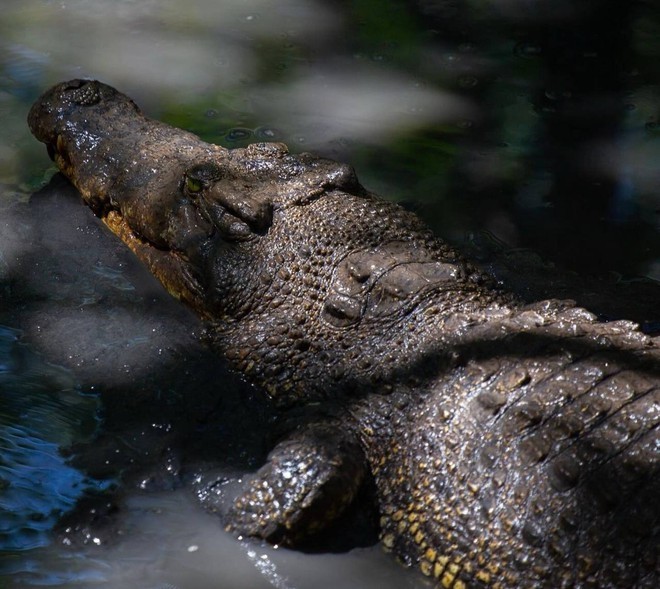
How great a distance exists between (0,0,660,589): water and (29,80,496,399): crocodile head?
20cm

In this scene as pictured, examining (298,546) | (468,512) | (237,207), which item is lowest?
(298,546)

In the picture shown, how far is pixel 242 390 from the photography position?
3.97 m

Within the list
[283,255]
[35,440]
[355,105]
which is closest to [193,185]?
[283,255]

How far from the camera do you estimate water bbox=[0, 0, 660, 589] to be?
326cm

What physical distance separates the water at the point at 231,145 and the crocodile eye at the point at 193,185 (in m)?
0.54

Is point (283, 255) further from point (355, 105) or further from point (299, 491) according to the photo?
point (355, 105)

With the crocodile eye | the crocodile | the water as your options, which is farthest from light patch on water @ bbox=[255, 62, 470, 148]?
the crocodile eye

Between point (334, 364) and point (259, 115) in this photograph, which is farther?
point (259, 115)

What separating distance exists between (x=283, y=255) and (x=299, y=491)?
1.16 metres

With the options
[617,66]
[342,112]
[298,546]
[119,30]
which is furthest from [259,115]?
[298,546]

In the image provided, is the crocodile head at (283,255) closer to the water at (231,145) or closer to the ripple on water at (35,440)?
the water at (231,145)

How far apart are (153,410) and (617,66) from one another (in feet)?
15.6

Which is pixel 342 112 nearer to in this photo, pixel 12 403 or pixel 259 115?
pixel 259 115

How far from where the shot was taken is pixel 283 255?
159 inches
